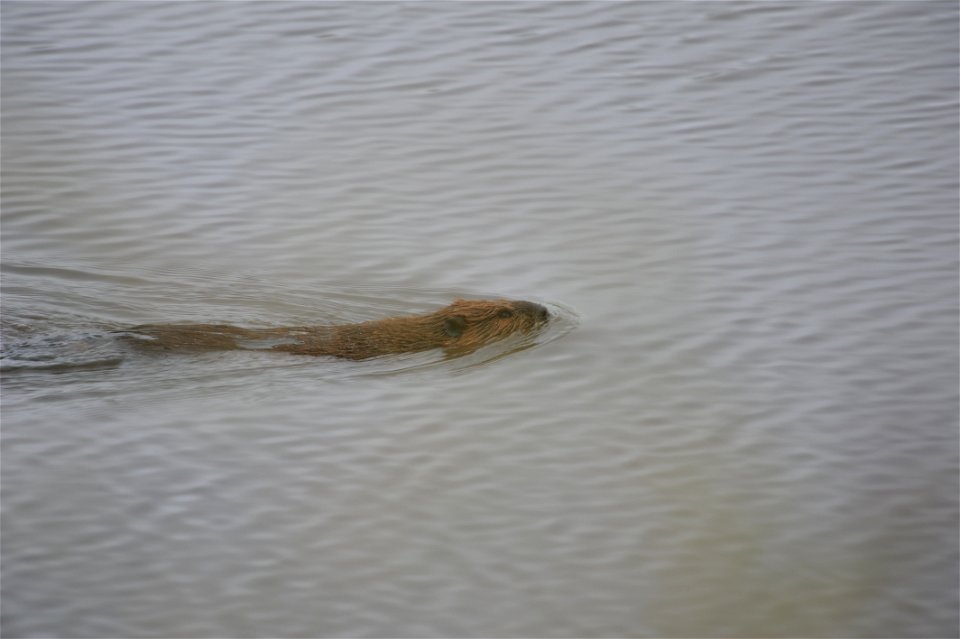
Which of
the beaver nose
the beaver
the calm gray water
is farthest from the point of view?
the beaver nose

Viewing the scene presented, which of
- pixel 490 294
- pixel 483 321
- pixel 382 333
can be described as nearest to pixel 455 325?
pixel 483 321

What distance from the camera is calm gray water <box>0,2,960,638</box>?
443cm

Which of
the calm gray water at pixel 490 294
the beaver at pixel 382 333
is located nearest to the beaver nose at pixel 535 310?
the beaver at pixel 382 333

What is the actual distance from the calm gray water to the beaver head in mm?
130

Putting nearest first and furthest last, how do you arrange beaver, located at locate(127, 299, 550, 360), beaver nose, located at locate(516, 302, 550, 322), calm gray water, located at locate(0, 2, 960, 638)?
1. calm gray water, located at locate(0, 2, 960, 638)
2. beaver, located at locate(127, 299, 550, 360)
3. beaver nose, located at locate(516, 302, 550, 322)

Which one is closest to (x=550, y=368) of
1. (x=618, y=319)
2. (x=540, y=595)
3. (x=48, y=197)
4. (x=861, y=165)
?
(x=618, y=319)

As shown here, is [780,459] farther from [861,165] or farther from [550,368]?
[861,165]

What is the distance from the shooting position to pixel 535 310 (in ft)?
20.7

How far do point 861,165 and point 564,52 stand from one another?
8.24ft

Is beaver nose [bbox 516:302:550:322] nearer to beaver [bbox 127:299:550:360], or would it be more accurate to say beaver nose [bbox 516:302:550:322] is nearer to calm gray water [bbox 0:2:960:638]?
beaver [bbox 127:299:550:360]

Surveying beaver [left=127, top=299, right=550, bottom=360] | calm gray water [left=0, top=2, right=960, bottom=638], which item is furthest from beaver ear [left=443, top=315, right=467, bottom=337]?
Answer: calm gray water [left=0, top=2, right=960, bottom=638]

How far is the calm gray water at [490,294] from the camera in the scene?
4.43 m

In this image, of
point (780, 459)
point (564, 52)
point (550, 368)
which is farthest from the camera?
point (564, 52)

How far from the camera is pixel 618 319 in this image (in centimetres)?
650
